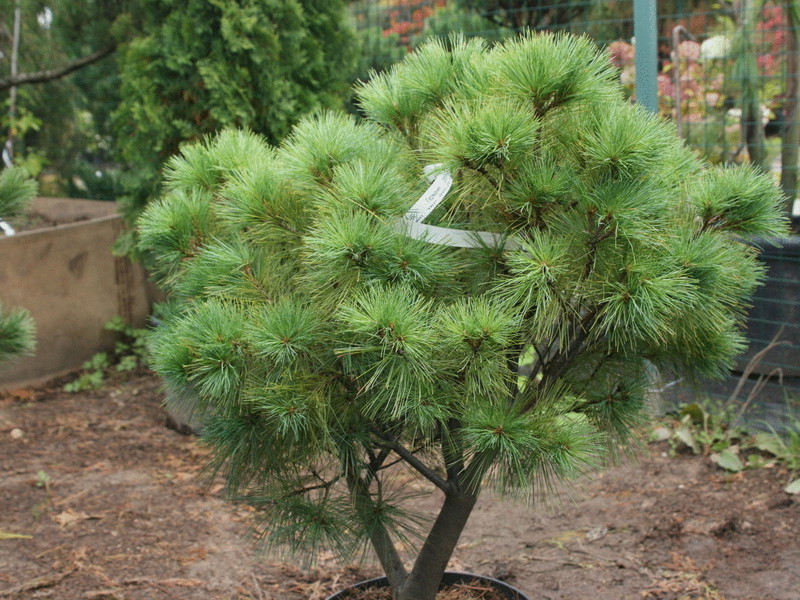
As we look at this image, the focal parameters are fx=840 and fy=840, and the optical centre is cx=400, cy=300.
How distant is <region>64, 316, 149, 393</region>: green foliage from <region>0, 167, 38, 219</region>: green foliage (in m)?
2.32

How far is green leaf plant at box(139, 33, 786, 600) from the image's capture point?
1.51m

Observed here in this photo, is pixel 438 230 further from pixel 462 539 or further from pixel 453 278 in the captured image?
pixel 462 539

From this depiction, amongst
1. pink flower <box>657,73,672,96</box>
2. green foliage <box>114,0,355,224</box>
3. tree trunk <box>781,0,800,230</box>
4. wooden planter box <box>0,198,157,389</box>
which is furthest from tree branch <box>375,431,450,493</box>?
pink flower <box>657,73,672,96</box>

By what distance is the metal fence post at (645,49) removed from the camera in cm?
286

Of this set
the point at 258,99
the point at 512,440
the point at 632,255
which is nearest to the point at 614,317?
Answer: the point at 632,255

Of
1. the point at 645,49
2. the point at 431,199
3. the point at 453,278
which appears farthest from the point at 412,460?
the point at 645,49

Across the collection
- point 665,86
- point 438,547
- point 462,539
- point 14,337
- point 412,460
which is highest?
point 665,86

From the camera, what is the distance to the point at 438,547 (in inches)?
79.1

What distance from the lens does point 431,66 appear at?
1839 millimetres

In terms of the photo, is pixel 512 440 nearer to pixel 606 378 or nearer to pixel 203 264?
pixel 606 378

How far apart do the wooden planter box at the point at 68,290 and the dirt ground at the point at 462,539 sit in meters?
1.14

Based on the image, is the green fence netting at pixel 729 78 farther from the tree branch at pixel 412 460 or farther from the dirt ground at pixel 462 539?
the tree branch at pixel 412 460

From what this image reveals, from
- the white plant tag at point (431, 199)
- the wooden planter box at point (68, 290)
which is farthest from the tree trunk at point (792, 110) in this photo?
the wooden planter box at point (68, 290)

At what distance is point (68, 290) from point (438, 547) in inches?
148
